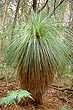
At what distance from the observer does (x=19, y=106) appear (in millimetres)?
1831

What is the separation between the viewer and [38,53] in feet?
5.12

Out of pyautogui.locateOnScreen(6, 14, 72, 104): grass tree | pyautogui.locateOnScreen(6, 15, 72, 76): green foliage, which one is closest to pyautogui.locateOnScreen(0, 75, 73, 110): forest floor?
pyautogui.locateOnScreen(6, 14, 72, 104): grass tree

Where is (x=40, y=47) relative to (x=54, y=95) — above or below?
above

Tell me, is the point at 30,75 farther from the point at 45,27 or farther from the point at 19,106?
the point at 45,27

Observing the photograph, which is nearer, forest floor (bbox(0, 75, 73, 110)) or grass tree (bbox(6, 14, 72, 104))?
grass tree (bbox(6, 14, 72, 104))

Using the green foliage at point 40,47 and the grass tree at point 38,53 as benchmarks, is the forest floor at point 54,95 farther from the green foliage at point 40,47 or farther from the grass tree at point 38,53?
the green foliage at point 40,47

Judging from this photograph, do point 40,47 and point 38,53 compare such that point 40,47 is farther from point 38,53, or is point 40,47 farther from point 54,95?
point 54,95

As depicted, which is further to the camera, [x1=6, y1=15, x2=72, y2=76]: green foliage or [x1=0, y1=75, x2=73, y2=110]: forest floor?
[x1=0, y1=75, x2=73, y2=110]: forest floor

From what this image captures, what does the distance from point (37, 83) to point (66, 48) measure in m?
0.62

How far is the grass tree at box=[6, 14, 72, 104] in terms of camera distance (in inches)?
63.2

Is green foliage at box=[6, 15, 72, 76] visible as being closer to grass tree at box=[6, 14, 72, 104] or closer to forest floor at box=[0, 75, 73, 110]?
grass tree at box=[6, 14, 72, 104]

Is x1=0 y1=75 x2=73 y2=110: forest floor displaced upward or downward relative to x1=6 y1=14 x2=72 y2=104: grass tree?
downward

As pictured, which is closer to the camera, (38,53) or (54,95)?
(38,53)

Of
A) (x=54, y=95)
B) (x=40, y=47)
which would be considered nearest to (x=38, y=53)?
(x=40, y=47)
